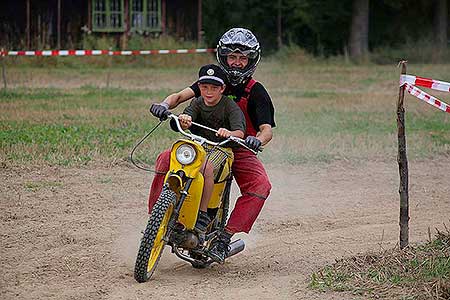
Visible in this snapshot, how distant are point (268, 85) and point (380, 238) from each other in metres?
16.3

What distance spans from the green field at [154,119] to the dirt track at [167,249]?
93 centimetres

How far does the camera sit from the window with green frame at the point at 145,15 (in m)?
35.7

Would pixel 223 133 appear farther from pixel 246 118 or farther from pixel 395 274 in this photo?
pixel 395 274

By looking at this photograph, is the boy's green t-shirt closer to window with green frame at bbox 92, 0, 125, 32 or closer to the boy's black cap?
the boy's black cap

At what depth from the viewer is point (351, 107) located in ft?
64.2

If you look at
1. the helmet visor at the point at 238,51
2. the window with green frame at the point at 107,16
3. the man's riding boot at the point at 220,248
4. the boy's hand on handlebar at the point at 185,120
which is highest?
the window with green frame at the point at 107,16

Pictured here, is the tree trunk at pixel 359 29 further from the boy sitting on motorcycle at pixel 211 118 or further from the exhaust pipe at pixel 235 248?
the boy sitting on motorcycle at pixel 211 118

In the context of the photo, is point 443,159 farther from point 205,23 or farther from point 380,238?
point 205,23

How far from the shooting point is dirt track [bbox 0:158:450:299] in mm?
6496

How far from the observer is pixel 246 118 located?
7312 millimetres

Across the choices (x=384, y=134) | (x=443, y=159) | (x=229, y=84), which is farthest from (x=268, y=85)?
(x=229, y=84)

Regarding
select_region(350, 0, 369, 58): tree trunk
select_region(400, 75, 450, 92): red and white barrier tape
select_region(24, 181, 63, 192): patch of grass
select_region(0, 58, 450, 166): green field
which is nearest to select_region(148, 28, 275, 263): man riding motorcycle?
select_region(400, 75, 450, 92): red and white barrier tape

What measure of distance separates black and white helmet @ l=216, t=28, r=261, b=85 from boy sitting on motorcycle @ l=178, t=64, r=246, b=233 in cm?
7

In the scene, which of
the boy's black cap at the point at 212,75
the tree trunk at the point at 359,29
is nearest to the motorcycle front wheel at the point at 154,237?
the boy's black cap at the point at 212,75
